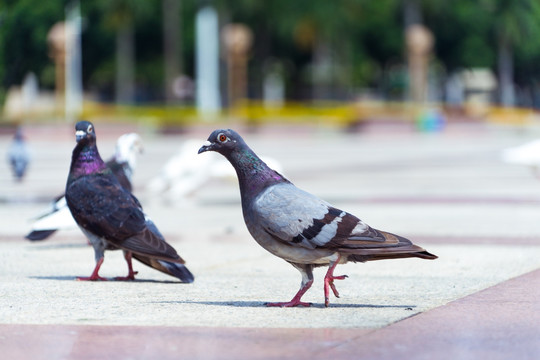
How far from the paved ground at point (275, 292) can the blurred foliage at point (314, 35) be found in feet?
124

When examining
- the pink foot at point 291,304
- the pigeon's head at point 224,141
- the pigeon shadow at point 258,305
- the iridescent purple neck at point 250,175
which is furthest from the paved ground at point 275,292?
the pigeon's head at point 224,141

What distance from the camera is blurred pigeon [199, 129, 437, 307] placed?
6621 millimetres

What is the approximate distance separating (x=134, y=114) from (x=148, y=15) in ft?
46.3

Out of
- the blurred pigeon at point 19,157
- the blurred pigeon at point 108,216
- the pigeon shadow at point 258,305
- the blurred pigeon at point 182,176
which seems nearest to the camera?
the pigeon shadow at point 258,305

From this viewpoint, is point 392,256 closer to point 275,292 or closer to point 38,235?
point 275,292

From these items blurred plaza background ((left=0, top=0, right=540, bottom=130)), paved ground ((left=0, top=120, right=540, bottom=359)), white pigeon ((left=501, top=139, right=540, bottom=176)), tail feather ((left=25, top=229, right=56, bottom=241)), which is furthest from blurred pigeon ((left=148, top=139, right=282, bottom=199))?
blurred plaza background ((left=0, top=0, right=540, bottom=130))

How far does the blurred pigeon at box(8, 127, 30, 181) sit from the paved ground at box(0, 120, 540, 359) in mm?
3161

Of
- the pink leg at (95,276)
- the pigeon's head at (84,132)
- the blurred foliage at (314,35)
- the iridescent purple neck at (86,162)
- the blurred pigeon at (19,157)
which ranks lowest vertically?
the blurred pigeon at (19,157)

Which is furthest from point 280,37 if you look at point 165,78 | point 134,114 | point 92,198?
point 92,198

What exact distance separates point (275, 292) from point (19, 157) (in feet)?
45.1

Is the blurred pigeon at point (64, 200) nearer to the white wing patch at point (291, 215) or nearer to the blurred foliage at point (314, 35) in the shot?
the white wing patch at point (291, 215)

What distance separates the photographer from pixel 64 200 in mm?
9930

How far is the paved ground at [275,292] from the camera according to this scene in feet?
18.9

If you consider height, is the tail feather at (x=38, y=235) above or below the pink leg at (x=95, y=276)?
above
